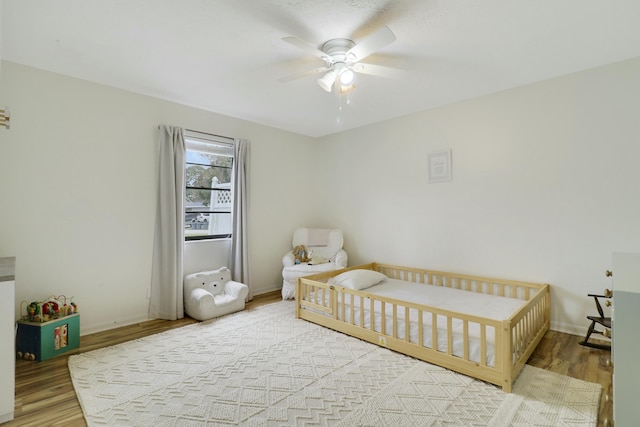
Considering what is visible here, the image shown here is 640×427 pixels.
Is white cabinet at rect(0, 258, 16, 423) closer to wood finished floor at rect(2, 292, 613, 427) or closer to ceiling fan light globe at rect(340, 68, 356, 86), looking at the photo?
wood finished floor at rect(2, 292, 613, 427)

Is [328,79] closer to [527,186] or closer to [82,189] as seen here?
[527,186]

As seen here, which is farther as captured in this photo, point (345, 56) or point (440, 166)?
point (440, 166)

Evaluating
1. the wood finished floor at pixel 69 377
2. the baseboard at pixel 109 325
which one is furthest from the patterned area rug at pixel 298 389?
the baseboard at pixel 109 325

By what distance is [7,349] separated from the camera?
175cm

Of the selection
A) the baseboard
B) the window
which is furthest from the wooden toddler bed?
the baseboard

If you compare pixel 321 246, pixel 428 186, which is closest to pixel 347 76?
pixel 428 186

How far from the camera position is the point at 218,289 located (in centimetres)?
377

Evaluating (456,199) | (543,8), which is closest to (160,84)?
(543,8)

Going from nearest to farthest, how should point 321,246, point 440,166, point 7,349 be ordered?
point 7,349
point 440,166
point 321,246

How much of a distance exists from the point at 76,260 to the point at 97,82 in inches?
68.2

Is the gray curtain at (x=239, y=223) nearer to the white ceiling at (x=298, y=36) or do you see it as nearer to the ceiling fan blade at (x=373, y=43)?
the white ceiling at (x=298, y=36)

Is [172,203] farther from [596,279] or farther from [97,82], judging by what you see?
[596,279]

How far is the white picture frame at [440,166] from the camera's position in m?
3.69

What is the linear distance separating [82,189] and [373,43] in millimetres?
2917
